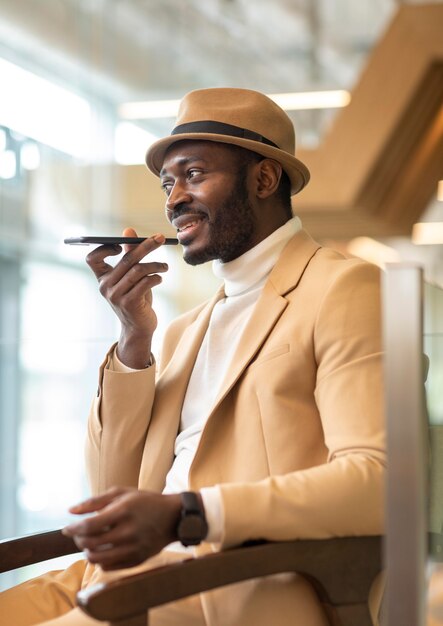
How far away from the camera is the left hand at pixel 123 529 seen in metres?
1.35

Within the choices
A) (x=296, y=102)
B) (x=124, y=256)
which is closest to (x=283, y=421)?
(x=124, y=256)

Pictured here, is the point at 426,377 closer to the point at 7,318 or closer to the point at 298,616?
the point at 298,616

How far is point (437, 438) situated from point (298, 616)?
357 mm

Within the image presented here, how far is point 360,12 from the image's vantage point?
15.4ft

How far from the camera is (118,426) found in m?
1.96

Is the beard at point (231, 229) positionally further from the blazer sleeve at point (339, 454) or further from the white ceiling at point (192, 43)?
the white ceiling at point (192, 43)

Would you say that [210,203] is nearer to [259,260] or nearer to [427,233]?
[259,260]

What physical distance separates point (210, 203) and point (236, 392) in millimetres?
416

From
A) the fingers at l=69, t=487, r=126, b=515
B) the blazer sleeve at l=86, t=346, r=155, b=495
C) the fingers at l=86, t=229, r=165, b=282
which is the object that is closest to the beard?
the fingers at l=86, t=229, r=165, b=282

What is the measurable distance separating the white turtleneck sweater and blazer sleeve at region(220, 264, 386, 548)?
0.83 ft

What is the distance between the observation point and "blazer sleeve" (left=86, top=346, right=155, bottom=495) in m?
1.94

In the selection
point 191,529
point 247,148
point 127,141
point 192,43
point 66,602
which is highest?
point 192,43

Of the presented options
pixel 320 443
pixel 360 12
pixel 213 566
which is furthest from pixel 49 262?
pixel 213 566

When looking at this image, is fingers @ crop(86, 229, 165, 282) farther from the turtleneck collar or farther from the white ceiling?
the white ceiling
